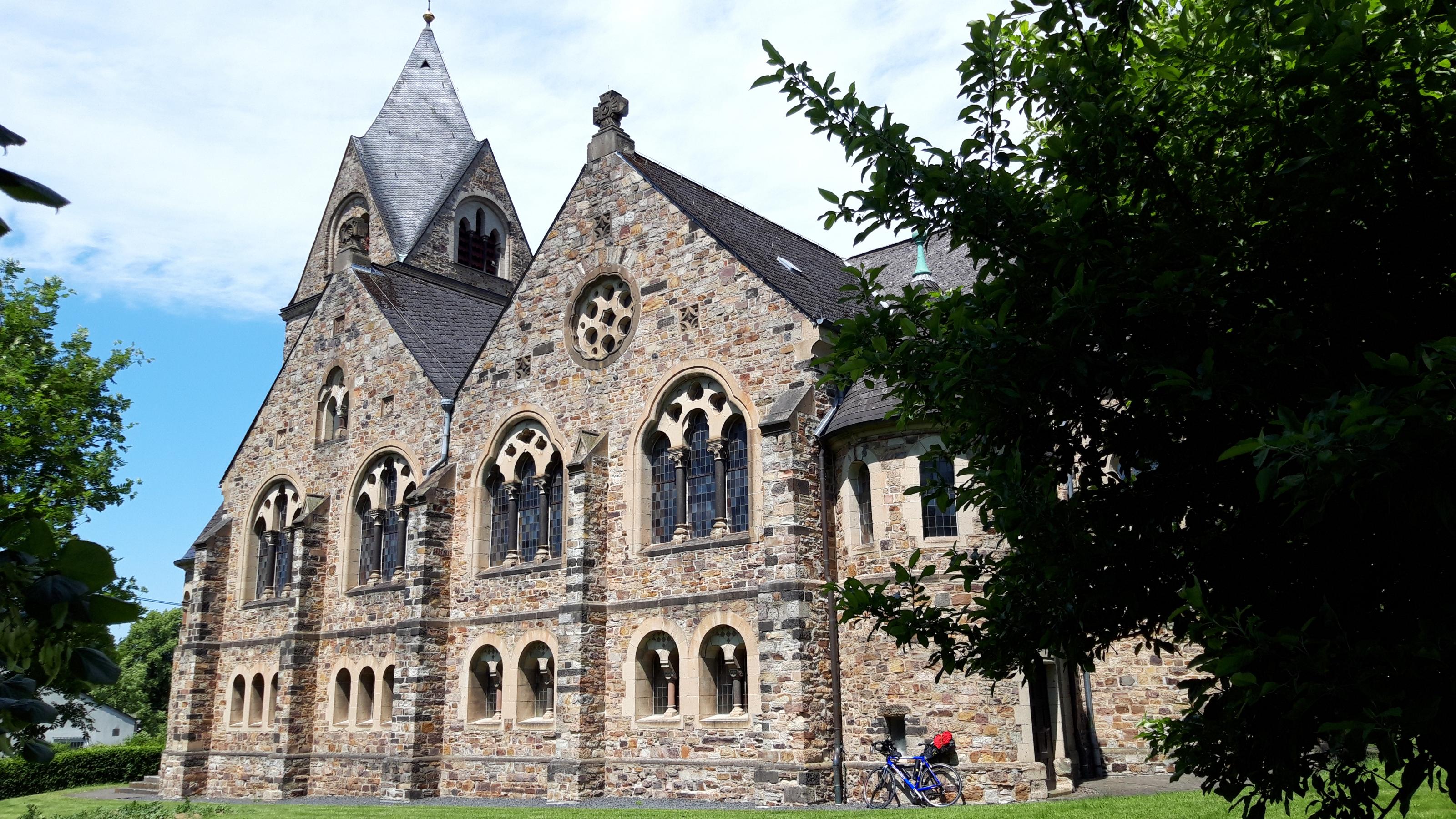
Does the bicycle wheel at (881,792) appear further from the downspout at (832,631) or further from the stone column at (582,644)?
the stone column at (582,644)

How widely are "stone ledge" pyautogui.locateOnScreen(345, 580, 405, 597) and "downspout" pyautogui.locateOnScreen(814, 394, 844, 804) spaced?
11200 millimetres

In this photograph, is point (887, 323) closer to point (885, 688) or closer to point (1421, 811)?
point (1421, 811)

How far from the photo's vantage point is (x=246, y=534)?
30422mm

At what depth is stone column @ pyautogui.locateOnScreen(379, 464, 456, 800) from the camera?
22.2 metres

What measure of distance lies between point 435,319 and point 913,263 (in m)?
13.1

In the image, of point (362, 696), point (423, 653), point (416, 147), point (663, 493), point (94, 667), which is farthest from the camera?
point (416, 147)

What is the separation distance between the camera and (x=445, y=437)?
24781mm

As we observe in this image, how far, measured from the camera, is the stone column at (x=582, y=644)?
19375 millimetres

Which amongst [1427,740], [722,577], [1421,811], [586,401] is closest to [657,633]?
[722,577]

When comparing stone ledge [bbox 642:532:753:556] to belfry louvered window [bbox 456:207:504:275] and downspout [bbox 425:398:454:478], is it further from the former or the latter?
belfry louvered window [bbox 456:207:504:275]

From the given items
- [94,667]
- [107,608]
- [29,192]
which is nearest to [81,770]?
[94,667]

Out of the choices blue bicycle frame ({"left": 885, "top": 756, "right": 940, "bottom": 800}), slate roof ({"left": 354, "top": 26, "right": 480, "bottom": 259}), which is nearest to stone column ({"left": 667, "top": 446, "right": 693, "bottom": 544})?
blue bicycle frame ({"left": 885, "top": 756, "right": 940, "bottom": 800})

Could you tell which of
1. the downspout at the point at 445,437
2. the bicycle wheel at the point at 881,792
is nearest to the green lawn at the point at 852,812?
the bicycle wheel at the point at 881,792

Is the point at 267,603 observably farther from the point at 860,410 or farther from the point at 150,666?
the point at 150,666
